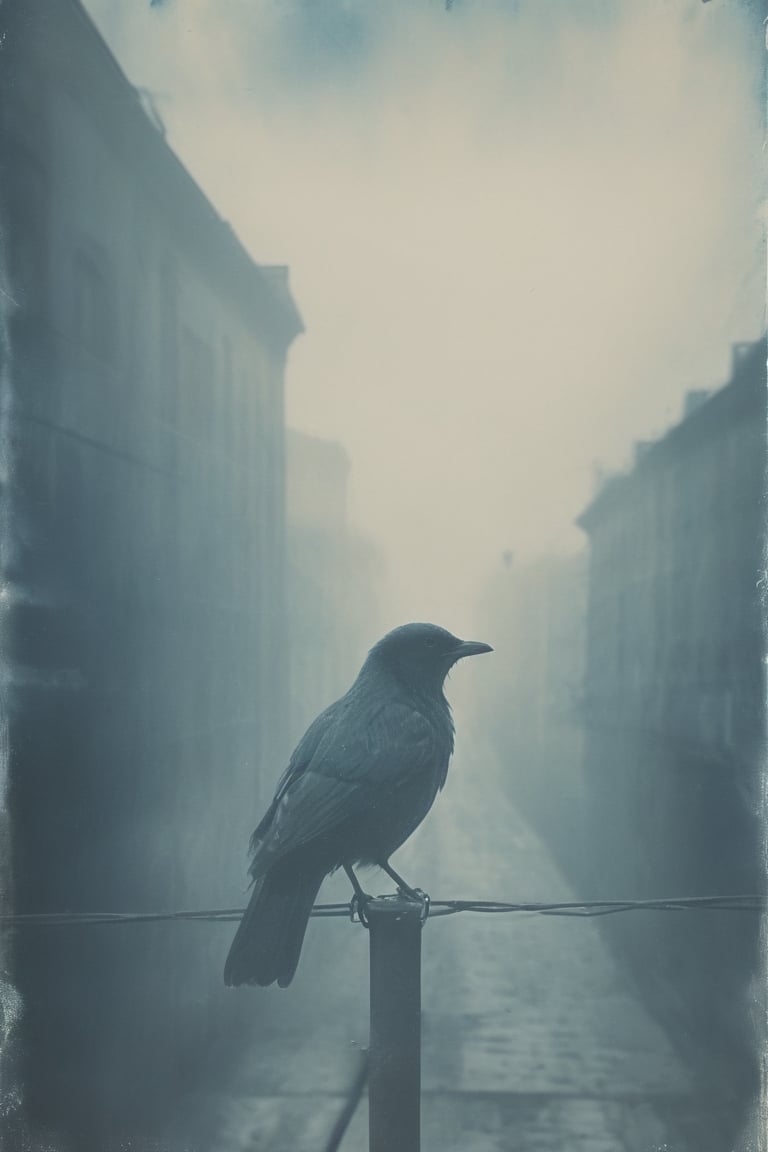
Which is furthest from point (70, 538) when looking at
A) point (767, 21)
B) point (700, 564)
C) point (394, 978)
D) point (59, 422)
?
point (700, 564)

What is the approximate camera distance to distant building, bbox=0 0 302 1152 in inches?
210

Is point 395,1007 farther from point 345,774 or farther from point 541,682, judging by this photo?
point 541,682

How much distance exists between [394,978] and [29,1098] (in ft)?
10.6

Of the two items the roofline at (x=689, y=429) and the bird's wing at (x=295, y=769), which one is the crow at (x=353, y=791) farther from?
the roofline at (x=689, y=429)

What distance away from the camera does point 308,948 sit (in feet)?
38.1

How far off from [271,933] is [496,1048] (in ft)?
26.1

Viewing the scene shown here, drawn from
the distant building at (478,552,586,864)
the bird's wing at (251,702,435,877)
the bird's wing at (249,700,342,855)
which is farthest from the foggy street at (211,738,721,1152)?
the distant building at (478,552,586,864)

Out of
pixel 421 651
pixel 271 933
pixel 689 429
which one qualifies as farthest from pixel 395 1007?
pixel 689 429

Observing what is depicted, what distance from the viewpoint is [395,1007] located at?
2.88 m

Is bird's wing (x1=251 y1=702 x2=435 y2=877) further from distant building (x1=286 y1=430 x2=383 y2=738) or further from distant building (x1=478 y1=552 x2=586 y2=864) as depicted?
distant building (x1=478 y1=552 x2=586 y2=864)

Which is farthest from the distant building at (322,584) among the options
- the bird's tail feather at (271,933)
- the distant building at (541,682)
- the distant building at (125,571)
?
the bird's tail feather at (271,933)

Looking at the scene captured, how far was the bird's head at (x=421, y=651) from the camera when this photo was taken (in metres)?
4.36

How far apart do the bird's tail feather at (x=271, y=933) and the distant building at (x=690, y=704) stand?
2.96 m

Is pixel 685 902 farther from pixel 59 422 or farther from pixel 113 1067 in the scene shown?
pixel 113 1067
